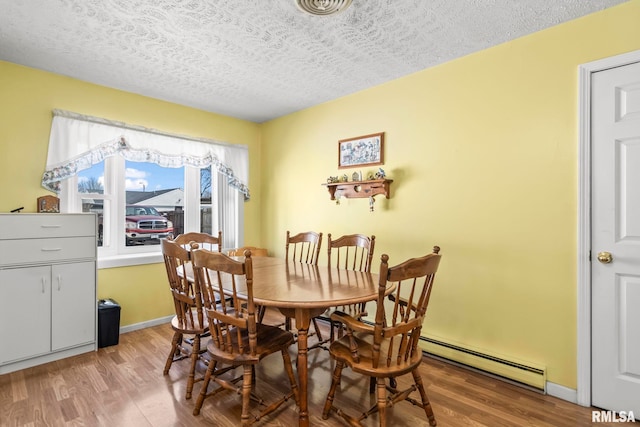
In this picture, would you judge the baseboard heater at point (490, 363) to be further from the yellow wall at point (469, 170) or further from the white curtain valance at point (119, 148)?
the white curtain valance at point (119, 148)

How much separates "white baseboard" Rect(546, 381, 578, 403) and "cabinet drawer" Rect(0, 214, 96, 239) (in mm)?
3658

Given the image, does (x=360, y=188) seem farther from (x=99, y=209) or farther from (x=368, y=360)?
(x=99, y=209)

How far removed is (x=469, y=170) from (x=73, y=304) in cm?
339

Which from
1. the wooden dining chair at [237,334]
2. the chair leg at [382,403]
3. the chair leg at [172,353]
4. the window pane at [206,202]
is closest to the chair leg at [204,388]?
the wooden dining chair at [237,334]

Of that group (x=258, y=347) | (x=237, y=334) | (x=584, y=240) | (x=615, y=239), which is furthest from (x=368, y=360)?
(x=615, y=239)

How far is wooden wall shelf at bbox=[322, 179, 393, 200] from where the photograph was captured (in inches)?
118

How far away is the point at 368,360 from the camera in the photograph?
1665 mm

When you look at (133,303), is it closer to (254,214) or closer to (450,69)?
(254,214)

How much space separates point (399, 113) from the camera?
2984mm

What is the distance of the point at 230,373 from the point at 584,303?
96.0 inches

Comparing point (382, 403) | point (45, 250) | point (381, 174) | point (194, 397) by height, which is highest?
point (381, 174)

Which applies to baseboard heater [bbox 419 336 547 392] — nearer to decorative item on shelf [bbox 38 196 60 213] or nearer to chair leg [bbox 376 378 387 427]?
chair leg [bbox 376 378 387 427]

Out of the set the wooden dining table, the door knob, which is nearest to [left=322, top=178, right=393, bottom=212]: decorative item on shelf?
the wooden dining table

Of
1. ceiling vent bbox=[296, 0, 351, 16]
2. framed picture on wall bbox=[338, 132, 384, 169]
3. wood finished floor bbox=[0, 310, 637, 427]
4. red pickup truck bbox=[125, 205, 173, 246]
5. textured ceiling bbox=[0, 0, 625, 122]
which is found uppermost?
textured ceiling bbox=[0, 0, 625, 122]
